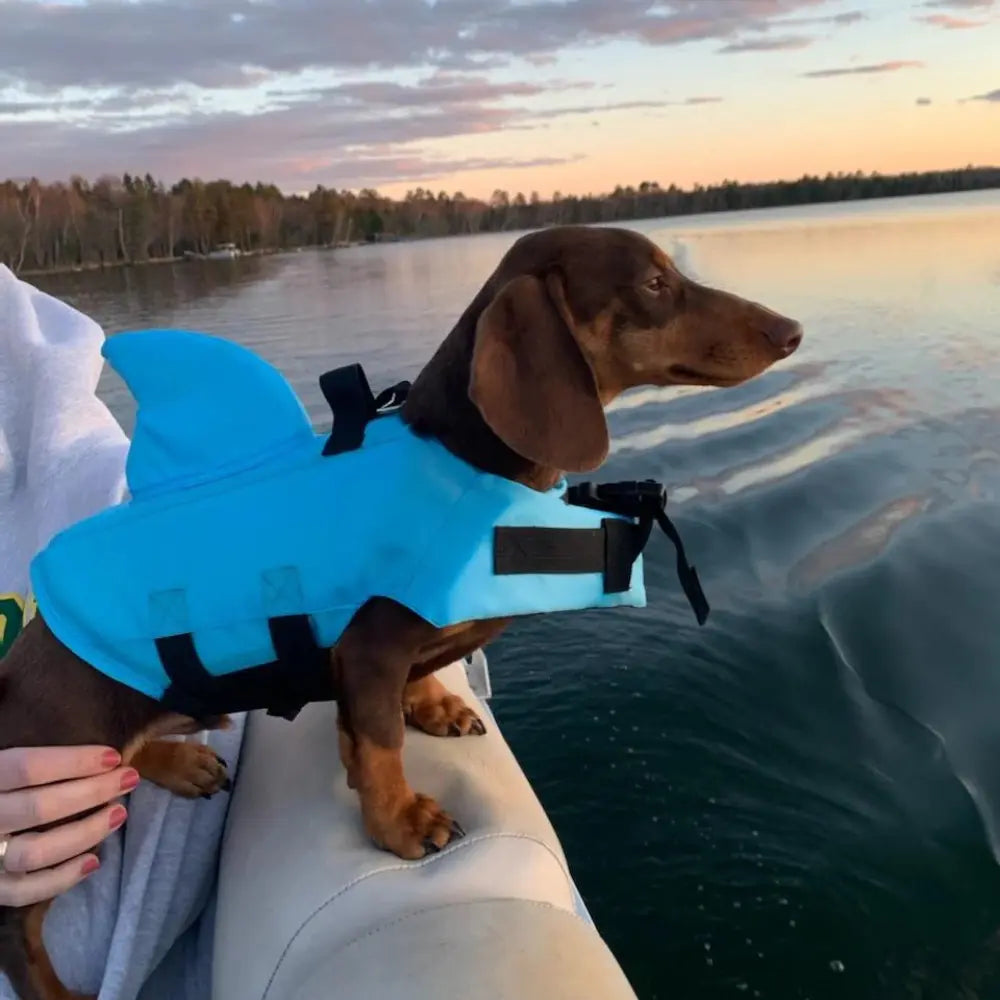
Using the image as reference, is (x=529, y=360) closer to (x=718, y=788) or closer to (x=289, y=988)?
(x=289, y=988)

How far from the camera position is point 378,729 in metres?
2.05

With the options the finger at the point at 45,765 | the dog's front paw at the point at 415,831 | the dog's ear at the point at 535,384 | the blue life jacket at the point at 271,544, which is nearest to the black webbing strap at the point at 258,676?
the blue life jacket at the point at 271,544

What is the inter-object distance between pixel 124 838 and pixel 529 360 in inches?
57.7

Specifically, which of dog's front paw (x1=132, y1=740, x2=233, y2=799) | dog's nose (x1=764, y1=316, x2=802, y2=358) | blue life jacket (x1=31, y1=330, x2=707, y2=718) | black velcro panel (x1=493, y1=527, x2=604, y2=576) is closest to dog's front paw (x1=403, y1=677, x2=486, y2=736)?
blue life jacket (x1=31, y1=330, x2=707, y2=718)

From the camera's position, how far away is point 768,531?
244 inches

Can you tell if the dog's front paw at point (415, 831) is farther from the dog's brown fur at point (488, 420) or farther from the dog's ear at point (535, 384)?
the dog's ear at point (535, 384)

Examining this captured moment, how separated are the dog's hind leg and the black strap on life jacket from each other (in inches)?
49.2

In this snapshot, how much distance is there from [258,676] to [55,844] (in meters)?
0.52

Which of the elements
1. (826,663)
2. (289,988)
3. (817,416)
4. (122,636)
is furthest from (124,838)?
(817,416)

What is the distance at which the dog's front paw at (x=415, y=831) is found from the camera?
1.94 m

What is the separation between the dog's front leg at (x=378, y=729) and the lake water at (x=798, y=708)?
1734mm

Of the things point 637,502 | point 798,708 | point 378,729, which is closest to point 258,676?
point 378,729

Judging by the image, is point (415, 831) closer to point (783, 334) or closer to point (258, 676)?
point (258, 676)

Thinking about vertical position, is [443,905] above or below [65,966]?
above
